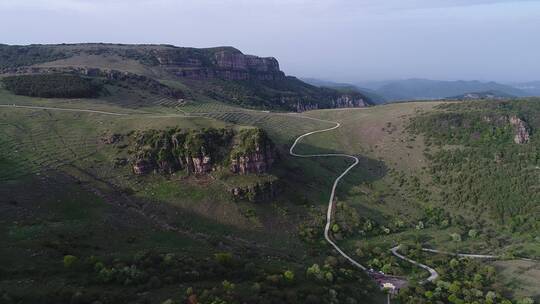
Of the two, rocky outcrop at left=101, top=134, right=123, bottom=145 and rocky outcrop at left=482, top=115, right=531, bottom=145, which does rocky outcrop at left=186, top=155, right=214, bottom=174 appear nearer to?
rocky outcrop at left=101, top=134, right=123, bottom=145

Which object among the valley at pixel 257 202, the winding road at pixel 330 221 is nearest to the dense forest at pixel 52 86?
the valley at pixel 257 202

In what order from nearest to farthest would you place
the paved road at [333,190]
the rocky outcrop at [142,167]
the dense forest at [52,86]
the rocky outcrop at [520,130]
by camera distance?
the paved road at [333,190] < the rocky outcrop at [142,167] < the rocky outcrop at [520,130] < the dense forest at [52,86]

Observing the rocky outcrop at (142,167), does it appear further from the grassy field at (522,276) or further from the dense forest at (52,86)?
the grassy field at (522,276)

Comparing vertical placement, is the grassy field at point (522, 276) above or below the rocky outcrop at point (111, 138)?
below

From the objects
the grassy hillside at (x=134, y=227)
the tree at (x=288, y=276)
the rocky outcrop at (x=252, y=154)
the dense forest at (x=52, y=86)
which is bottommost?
the tree at (x=288, y=276)

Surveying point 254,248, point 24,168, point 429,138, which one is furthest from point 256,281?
point 429,138

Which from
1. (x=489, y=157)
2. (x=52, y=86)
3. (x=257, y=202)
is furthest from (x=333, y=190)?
(x=52, y=86)

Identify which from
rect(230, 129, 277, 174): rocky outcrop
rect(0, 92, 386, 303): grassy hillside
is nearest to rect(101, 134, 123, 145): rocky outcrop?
rect(0, 92, 386, 303): grassy hillside
